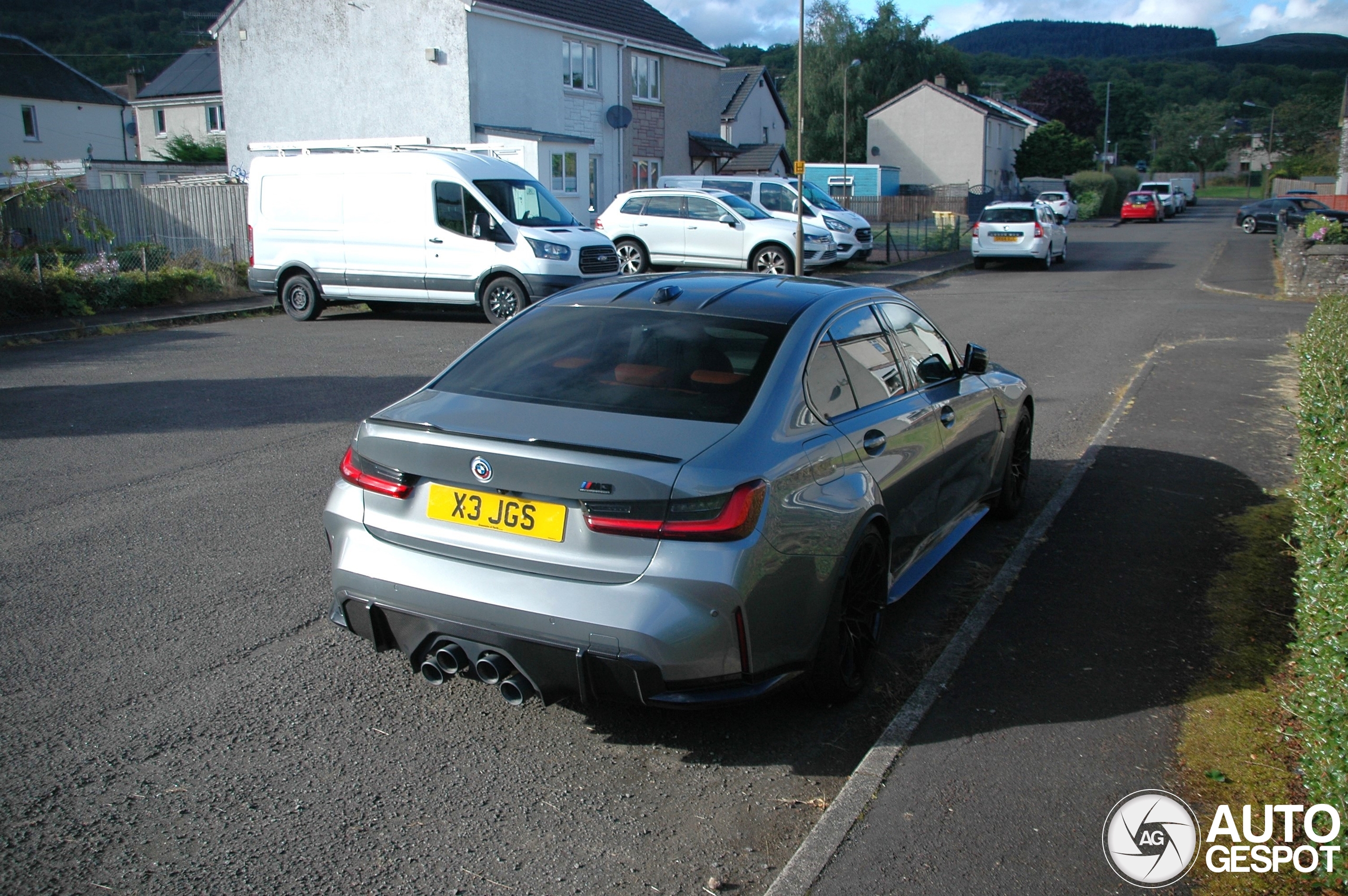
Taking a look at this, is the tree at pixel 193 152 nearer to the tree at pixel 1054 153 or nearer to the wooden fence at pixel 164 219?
the wooden fence at pixel 164 219

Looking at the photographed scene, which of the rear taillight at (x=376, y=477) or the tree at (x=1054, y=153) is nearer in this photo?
the rear taillight at (x=376, y=477)

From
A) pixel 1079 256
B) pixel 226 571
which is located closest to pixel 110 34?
pixel 1079 256

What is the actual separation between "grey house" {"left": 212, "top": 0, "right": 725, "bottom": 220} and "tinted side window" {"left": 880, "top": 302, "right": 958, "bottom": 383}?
1890 centimetres

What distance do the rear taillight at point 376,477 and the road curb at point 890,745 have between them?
179 cm

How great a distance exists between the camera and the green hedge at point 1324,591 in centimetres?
291

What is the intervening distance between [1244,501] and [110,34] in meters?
89.0

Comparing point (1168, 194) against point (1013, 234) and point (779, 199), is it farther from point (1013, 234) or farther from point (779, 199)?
point (779, 199)

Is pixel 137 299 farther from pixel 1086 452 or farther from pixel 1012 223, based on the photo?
pixel 1012 223

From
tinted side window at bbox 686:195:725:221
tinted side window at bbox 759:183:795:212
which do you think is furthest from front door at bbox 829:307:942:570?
tinted side window at bbox 759:183:795:212

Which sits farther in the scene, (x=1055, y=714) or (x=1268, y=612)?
(x=1268, y=612)

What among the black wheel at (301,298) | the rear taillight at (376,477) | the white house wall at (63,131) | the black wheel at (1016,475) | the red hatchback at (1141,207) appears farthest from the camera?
the red hatchback at (1141,207)

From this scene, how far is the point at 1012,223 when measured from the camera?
2831cm

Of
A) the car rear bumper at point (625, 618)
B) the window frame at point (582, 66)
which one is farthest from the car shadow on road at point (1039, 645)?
the window frame at point (582, 66)

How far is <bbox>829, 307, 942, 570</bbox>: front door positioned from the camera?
4375 mm
